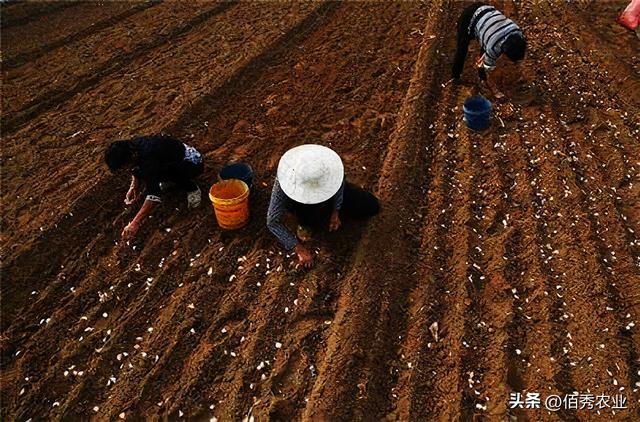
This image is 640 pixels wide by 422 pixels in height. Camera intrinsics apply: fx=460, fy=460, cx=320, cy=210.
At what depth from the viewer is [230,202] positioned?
4.54 metres

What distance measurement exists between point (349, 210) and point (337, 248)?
40 cm

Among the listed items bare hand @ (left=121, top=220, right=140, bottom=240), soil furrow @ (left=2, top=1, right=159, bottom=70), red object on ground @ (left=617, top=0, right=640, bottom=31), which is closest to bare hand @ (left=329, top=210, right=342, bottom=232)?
bare hand @ (left=121, top=220, right=140, bottom=240)

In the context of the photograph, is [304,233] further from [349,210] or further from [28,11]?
[28,11]

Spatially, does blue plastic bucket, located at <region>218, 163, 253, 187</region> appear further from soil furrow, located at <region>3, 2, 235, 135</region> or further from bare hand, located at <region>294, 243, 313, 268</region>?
soil furrow, located at <region>3, 2, 235, 135</region>

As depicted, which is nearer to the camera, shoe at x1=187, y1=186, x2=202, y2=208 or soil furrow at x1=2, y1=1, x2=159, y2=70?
shoe at x1=187, y1=186, x2=202, y2=208

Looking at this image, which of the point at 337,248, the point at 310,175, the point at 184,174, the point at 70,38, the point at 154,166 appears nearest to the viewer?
the point at 310,175

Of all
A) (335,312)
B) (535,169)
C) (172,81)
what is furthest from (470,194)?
(172,81)

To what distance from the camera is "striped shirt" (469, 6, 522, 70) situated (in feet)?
19.3

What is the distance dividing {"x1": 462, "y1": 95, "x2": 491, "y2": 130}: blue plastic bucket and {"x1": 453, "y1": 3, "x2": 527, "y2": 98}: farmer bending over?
63 centimetres

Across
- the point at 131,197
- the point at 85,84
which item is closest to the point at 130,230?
the point at 131,197

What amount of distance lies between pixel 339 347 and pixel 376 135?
3.14m

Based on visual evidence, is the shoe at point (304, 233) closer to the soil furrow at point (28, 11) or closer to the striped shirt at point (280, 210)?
the striped shirt at point (280, 210)

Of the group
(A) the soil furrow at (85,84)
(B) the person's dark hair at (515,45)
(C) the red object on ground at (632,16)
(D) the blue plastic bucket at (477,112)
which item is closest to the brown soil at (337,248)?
(A) the soil furrow at (85,84)

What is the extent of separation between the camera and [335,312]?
415 centimetres
